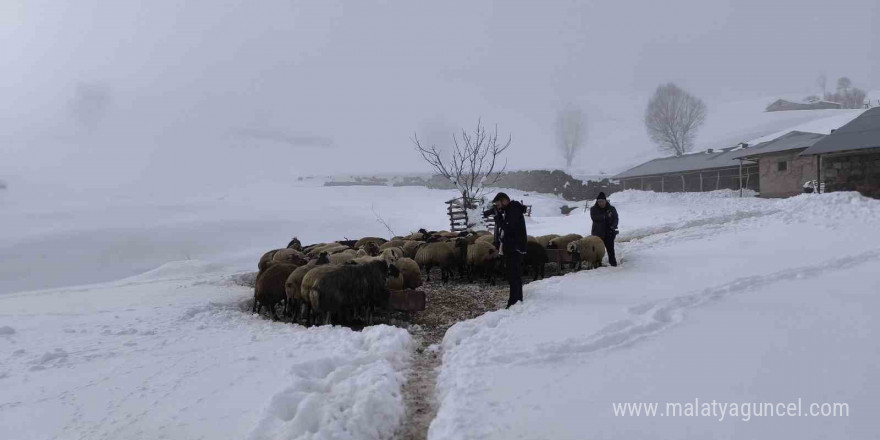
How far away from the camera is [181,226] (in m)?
23.8

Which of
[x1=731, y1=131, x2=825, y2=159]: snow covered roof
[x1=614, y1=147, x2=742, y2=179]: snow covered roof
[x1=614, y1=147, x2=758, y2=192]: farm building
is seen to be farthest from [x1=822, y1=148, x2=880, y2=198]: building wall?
[x1=614, y1=147, x2=742, y2=179]: snow covered roof

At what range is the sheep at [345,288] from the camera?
635cm

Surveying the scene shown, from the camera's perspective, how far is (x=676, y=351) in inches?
157

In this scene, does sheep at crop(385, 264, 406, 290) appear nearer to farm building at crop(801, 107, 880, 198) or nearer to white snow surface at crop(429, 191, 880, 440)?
white snow surface at crop(429, 191, 880, 440)

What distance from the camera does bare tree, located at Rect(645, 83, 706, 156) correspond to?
5662 centimetres

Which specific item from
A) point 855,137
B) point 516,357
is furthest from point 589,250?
point 855,137

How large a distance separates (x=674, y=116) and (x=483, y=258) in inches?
2253

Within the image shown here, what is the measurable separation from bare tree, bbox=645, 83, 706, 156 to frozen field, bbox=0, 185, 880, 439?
53.2m

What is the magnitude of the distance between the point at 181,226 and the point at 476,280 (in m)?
20.3

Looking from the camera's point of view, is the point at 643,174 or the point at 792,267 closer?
the point at 792,267

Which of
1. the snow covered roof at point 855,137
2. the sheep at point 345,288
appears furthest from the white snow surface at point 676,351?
the snow covered roof at point 855,137

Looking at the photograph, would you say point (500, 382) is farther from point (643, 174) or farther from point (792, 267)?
point (643, 174)

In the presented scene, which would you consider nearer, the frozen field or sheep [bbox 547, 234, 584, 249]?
the frozen field

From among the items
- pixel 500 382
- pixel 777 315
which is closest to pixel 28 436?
pixel 500 382
